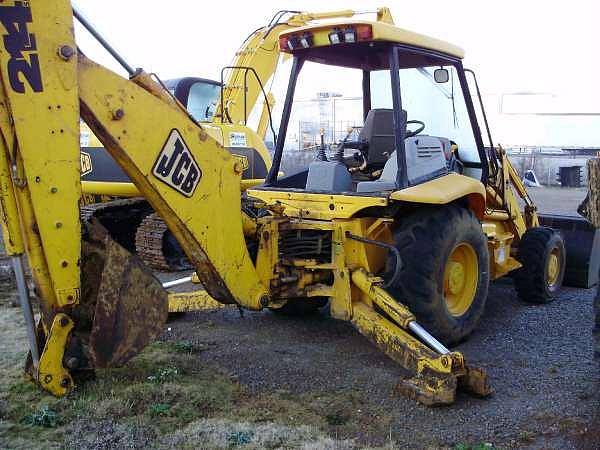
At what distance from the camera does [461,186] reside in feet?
15.6

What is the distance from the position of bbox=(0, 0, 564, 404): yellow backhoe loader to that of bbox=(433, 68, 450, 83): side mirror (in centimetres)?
1

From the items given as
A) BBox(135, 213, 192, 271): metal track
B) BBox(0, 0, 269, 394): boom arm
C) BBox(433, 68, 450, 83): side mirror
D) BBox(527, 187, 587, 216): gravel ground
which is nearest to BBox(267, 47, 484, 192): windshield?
BBox(433, 68, 450, 83): side mirror

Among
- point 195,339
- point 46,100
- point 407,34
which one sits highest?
point 407,34

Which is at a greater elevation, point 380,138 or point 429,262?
point 380,138

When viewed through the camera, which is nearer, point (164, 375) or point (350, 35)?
point (164, 375)

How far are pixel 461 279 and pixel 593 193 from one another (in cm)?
179

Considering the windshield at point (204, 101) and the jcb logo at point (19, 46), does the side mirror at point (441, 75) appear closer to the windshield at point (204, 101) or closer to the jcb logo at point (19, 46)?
the jcb logo at point (19, 46)

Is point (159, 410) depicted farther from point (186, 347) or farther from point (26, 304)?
point (186, 347)

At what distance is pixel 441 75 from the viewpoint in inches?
211

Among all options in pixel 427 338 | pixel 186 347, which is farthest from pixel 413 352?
pixel 186 347

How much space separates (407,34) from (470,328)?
2234 millimetres

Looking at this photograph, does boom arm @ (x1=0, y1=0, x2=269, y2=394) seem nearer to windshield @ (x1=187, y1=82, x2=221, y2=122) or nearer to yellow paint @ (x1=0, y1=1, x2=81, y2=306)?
yellow paint @ (x1=0, y1=1, x2=81, y2=306)

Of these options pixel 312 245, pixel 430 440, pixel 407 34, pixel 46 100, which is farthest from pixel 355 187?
pixel 46 100

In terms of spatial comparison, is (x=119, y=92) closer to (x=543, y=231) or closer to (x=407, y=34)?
(x=407, y=34)
